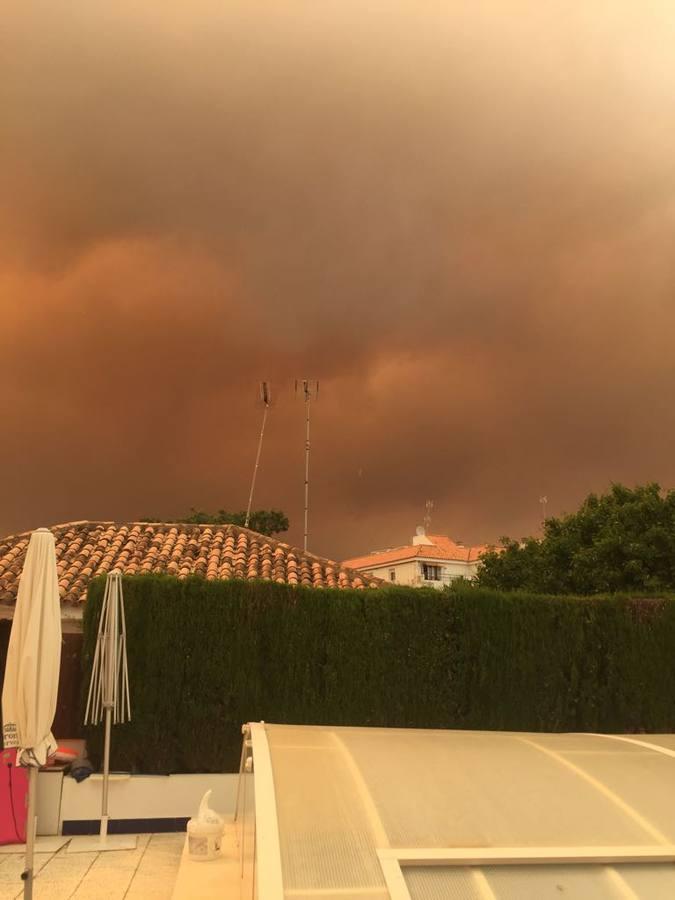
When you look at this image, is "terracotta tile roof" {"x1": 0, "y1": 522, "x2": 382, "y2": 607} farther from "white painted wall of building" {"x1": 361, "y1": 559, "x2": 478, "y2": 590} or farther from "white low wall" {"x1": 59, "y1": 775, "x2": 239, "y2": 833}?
"white painted wall of building" {"x1": 361, "y1": 559, "x2": 478, "y2": 590}

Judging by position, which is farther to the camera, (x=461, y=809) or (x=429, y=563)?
(x=429, y=563)

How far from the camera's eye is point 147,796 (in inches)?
432

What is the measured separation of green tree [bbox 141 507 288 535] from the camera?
164 ft

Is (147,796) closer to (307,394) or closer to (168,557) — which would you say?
(168,557)

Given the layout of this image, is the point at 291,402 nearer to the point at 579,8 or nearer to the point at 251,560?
the point at 251,560

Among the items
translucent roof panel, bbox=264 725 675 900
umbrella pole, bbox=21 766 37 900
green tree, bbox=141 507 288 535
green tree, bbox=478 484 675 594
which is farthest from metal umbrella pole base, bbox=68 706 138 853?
green tree, bbox=141 507 288 535

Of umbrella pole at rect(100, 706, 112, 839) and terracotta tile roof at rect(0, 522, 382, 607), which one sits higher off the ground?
terracotta tile roof at rect(0, 522, 382, 607)

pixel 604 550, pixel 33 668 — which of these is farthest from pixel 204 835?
pixel 604 550

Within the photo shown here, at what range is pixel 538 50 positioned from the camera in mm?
12664

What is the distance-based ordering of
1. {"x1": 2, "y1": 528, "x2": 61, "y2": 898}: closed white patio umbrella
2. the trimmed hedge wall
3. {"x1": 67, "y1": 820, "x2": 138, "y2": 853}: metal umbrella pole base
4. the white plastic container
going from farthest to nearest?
the trimmed hedge wall
{"x1": 67, "y1": 820, "x2": 138, "y2": 853}: metal umbrella pole base
the white plastic container
{"x1": 2, "y1": 528, "x2": 61, "y2": 898}: closed white patio umbrella

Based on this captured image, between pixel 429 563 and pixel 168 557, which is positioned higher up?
pixel 429 563

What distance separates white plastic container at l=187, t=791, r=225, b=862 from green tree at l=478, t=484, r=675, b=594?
1777cm

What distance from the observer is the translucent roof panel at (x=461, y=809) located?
4051 mm

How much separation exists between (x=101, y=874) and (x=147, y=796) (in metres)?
2.44
